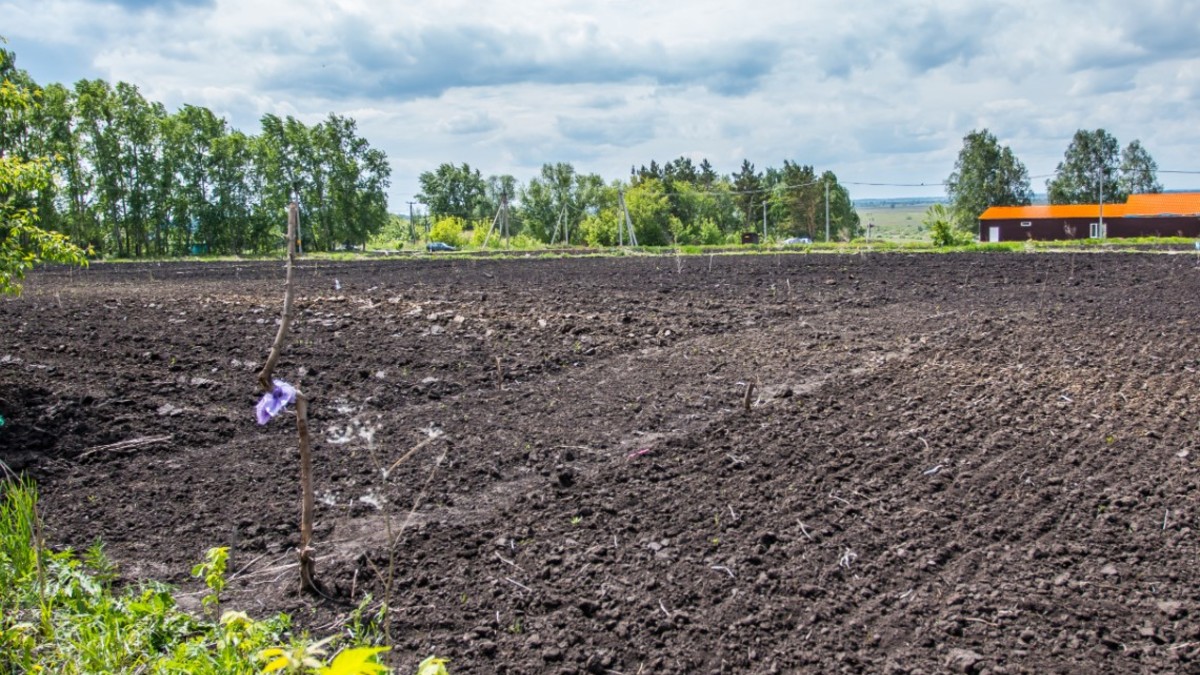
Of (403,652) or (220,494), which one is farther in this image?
(220,494)

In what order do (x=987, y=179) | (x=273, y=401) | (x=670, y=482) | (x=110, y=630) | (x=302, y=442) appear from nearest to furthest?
(x=273, y=401) → (x=110, y=630) → (x=302, y=442) → (x=670, y=482) → (x=987, y=179)

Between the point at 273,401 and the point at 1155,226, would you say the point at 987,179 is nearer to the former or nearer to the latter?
the point at 1155,226

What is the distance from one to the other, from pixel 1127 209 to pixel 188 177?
69.4 meters

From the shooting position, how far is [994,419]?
23.1 ft

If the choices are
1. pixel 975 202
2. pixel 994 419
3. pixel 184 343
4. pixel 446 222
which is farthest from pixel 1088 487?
pixel 975 202

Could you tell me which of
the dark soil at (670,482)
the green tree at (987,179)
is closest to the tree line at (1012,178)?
the green tree at (987,179)

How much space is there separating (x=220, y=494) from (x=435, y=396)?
2.89 metres

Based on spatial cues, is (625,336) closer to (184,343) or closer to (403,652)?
(184,343)

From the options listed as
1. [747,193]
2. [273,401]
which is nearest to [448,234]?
[747,193]

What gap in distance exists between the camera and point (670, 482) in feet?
18.8

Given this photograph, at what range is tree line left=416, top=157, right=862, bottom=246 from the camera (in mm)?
77312

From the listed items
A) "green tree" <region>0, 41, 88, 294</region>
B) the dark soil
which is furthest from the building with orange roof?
"green tree" <region>0, 41, 88, 294</region>

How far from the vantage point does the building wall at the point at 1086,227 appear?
217ft

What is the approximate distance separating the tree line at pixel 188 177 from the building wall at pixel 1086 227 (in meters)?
49.7
